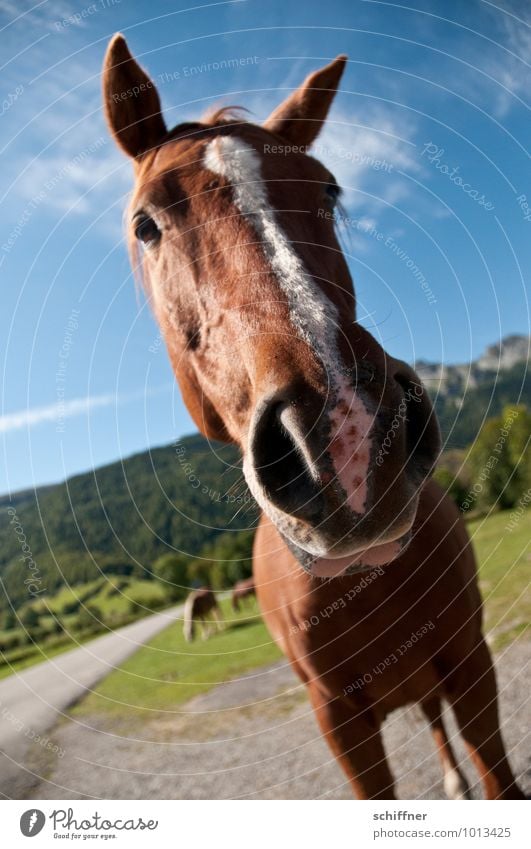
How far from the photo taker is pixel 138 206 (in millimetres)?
1921

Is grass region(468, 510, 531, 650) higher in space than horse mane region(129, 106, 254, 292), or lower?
lower

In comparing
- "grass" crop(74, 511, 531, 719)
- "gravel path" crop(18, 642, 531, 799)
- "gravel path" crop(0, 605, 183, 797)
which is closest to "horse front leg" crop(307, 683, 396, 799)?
"gravel path" crop(18, 642, 531, 799)

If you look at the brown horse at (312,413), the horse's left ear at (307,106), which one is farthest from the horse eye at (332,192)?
the horse's left ear at (307,106)

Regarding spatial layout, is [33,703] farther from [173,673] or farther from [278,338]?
[278,338]

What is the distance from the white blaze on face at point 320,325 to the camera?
4.11 ft

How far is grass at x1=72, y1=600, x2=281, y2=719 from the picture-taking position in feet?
30.1

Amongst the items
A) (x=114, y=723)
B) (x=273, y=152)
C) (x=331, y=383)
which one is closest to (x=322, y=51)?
(x=273, y=152)

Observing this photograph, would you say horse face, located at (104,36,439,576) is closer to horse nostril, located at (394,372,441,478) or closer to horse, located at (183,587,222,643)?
horse nostril, located at (394,372,441,478)

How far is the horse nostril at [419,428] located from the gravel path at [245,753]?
1623 millimetres

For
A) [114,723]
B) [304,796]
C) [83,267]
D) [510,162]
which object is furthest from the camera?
[114,723]

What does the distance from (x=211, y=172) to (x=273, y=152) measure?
261 millimetres

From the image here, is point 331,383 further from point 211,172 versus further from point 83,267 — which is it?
point 83,267

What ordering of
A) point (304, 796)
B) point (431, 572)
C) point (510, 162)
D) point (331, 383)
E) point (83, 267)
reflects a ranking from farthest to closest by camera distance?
point (304, 796) < point (83, 267) < point (510, 162) < point (431, 572) < point (331, 383)

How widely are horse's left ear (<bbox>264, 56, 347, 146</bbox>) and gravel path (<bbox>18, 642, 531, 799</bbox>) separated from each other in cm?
249
